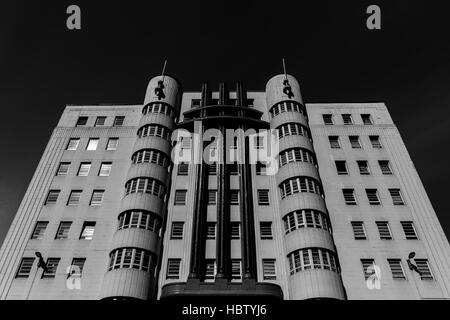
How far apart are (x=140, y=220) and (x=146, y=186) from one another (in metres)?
3.89

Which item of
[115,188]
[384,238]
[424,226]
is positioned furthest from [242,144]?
[424,226]

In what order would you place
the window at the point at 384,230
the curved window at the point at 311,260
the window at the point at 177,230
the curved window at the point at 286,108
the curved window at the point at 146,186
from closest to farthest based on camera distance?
the curved window at the point at 311,260 → the window at the point at 384,230 → the window at the point at 177,230 → the curved window at the point at 146,186 → the curved window at the point at 286,108

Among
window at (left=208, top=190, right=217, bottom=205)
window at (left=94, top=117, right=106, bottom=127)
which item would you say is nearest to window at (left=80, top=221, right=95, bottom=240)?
window at (left=208, top=190, right=217, bottom=205)

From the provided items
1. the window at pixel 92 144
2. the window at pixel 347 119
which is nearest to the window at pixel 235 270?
the window at pixel 92 144

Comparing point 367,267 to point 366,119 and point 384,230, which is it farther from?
point 366,119

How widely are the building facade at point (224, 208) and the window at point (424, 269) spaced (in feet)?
0.37

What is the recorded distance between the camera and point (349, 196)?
120 feet

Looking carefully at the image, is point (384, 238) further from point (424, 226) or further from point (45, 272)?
point (45, 272)

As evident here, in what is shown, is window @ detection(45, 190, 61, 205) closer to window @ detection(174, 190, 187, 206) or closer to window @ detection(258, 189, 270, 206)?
window @ detection(174, 190, 187, 206)

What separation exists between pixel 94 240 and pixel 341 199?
24.7m

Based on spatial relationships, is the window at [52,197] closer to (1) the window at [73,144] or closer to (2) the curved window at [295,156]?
(1) the window at [73,144]

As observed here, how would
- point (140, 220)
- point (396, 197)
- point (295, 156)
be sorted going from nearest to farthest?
point (140, 220) < point (396, 197) < point (295, 156)

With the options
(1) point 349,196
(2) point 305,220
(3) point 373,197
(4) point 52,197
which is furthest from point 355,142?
(4) point 52,197

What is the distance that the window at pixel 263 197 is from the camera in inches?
1433
